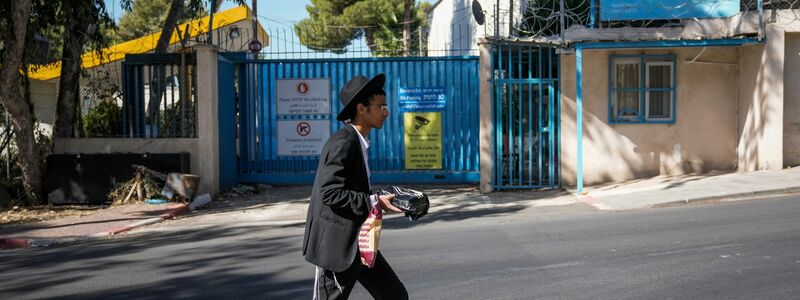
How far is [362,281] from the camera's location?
4316 mm

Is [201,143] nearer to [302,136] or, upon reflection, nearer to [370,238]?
Answer: [302,136]

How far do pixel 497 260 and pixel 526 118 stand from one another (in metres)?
6.74

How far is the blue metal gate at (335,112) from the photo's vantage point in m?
14.5

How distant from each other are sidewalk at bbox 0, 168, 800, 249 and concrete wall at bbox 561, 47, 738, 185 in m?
0.36

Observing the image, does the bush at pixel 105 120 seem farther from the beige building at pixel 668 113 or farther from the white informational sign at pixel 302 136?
the beige building at pixel 668 113

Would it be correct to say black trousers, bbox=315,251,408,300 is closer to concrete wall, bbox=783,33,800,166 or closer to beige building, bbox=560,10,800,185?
beige building, bbox=560,10,800,185

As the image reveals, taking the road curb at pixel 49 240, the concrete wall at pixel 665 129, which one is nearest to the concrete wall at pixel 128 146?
the road curb at pixel 49 240

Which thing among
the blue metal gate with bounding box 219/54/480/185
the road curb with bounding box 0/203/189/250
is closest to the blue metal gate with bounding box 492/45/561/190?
the blue metal gate with bounding box 219/54/480/185

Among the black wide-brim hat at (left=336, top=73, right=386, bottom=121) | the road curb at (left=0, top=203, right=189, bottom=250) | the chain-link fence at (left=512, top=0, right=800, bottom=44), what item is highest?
the chain-link fence at (left=512, top=0, right=800, bottom=44)

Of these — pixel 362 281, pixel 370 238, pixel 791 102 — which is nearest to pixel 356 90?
pixel 370 238

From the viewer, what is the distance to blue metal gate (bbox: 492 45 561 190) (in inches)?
526

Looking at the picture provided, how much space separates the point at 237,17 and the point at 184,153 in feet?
50.8

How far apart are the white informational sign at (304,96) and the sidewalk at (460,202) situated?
1.72m

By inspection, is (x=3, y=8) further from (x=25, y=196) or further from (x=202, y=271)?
(x=202, y=271)
